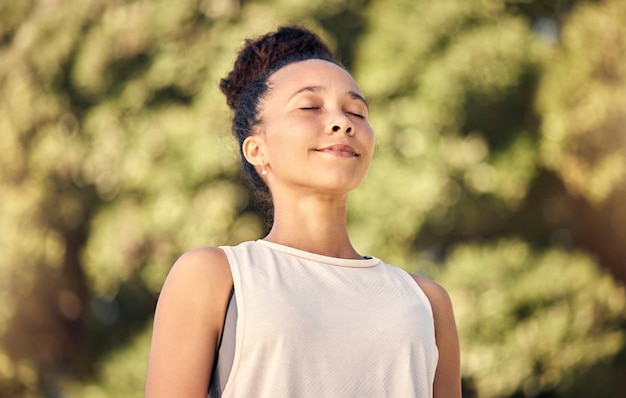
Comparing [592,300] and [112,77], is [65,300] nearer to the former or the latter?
[112,77]

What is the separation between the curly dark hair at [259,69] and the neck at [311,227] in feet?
0.51

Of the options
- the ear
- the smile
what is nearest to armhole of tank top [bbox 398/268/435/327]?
the smile

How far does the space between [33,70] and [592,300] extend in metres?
3.62

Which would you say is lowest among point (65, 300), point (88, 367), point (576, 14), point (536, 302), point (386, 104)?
point (88, 367)

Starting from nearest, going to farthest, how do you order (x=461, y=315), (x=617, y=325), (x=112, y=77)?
(x=461, y=315)
(x=617, y=325)
(x=112, y=77)

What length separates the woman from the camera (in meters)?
1.50

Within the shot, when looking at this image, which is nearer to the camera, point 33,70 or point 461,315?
point 461,315

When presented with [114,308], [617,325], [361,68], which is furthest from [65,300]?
[617,325]

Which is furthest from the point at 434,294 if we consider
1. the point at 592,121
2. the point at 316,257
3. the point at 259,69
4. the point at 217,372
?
the point at 592,121

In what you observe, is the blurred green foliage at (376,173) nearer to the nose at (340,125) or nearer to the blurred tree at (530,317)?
the blurred tree at (530,317)

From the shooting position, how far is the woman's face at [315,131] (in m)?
1.73

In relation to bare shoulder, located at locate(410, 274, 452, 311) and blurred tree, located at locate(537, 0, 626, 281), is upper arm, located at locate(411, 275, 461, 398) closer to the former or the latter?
bare shoulder, located at locate(410, 274, 452, 311)

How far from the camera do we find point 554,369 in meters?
5.16

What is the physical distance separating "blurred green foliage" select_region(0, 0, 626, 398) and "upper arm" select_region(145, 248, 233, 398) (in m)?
3.45
